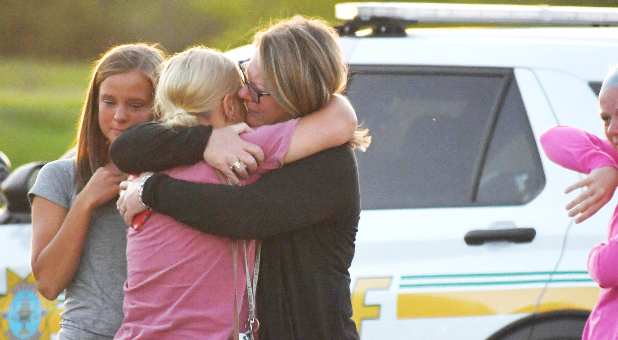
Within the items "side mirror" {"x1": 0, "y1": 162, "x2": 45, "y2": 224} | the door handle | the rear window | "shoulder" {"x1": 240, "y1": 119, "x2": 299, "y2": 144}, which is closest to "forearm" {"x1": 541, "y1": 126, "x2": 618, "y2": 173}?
"shoulder" {"x1": 240, "y1": 119, "x2": 299, "y2": 144}

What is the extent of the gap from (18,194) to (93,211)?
1.68 metres

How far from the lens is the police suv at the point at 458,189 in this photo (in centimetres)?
481

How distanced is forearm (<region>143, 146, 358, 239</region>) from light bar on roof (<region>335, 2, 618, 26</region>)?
6.64 feet

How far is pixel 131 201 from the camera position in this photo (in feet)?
10.5

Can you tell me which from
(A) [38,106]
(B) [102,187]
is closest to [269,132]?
(B) [102,187]

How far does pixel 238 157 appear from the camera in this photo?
3125 millimetres

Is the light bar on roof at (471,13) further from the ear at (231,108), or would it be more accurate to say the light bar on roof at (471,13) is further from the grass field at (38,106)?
the grass field at (38,106)

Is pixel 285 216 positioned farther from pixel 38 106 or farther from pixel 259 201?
pixel 38 106

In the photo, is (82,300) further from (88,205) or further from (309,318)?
(309,318)

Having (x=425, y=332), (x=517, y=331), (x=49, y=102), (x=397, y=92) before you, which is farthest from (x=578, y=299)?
(x=49, y=102)

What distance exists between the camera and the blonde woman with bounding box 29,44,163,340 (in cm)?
348

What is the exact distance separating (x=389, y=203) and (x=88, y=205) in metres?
1.69

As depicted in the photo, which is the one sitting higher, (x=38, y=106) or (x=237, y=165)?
(x=237, y=165)

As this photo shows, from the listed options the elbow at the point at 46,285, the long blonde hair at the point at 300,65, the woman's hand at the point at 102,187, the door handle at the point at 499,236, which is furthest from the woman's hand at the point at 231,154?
the door handle at the point at 499,236
